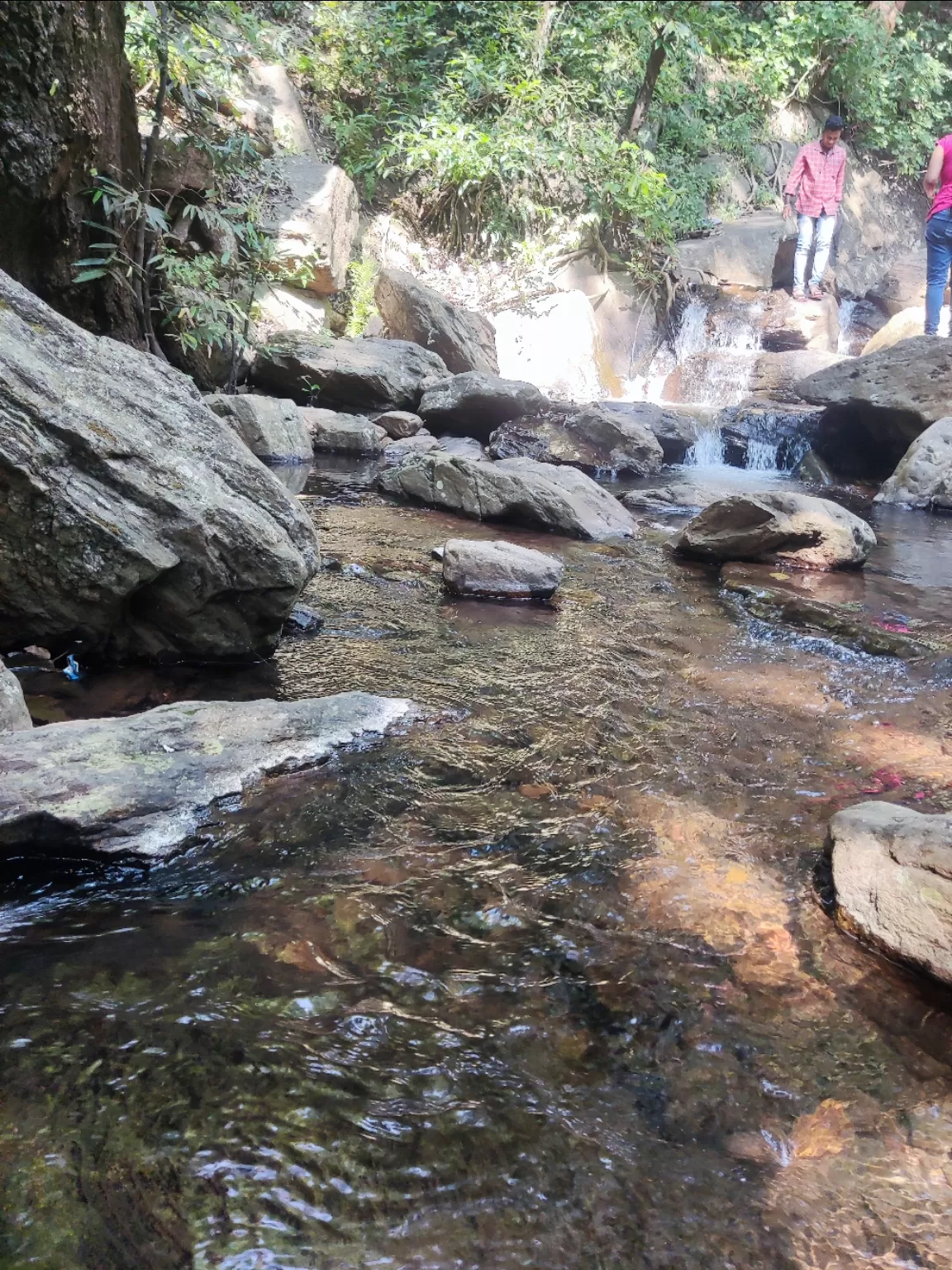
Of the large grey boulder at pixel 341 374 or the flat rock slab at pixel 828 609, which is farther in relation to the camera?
the large grey boulder at pixel 341 374

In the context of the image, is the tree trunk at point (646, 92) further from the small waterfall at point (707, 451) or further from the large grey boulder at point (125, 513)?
the large grey boulder at point (125, 513)

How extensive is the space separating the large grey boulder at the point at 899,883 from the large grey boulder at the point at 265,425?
623cm

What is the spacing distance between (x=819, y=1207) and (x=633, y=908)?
0.71 meters

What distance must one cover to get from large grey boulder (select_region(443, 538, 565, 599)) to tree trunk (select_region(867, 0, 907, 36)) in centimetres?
1804

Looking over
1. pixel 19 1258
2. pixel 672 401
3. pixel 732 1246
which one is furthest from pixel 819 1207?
pixel 672 401

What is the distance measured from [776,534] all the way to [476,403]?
14.0 feet

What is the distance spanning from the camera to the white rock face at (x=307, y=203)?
1035 centimetres

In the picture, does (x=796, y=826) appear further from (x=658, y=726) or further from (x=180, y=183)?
(x=180, y=183)

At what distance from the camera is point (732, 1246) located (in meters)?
1.17

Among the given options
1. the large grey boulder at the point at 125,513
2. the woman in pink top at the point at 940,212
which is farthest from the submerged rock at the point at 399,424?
the large grey boulder at the point at 125,513

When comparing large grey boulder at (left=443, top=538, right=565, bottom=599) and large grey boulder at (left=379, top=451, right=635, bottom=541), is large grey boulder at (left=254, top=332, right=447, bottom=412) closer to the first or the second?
large grey boulder at (left=379, top=451, right=635, bottom=541)

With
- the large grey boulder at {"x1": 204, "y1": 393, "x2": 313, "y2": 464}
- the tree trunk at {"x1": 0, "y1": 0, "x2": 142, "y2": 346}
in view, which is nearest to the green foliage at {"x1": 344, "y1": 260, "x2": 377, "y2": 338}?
the large grey boulder at {"x1": 204, "y1": 393, "x2": 313, "y2": 464}

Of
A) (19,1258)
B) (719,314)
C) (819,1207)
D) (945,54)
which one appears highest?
(945,54)

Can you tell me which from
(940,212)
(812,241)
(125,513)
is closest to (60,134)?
(125,513)
